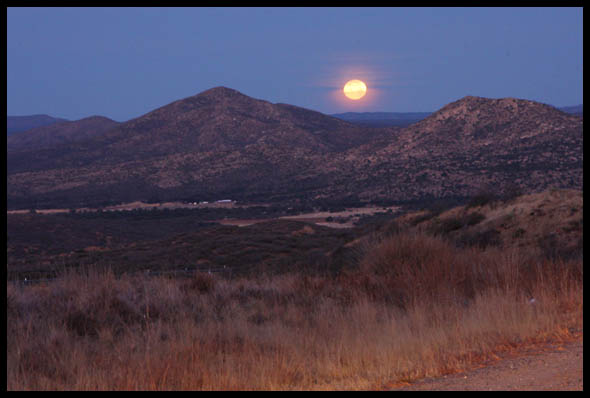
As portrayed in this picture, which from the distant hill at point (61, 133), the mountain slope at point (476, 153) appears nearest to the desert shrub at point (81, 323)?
the mountain slope at point (476, 153)

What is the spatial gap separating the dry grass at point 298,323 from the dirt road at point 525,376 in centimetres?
36

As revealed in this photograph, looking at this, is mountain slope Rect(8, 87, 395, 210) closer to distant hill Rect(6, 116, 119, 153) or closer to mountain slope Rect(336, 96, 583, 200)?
mountain slope Rect(336, 96, 583, 200)

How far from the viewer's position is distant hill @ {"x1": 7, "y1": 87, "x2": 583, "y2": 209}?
208 feet

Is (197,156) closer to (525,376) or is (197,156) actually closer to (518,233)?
(518,233)

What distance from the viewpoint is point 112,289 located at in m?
11.1

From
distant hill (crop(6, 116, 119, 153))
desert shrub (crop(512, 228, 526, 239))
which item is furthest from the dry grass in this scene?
distant hill (crop(6, 116, 119, 153))

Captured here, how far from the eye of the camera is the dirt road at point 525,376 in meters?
5.92

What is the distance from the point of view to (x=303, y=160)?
91312 millimetres

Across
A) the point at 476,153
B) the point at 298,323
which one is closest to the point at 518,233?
the point at 298,323

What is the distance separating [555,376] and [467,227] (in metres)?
19.2

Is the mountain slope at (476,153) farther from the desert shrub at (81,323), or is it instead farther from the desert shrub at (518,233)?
the desert shrub at (81,323)

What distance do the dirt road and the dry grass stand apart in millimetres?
356

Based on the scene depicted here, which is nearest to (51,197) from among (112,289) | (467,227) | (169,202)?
(169,202)

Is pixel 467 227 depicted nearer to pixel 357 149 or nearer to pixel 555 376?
pixel 555 376
